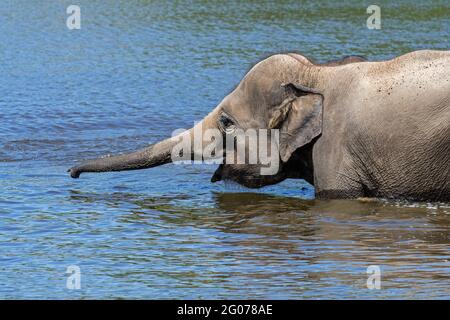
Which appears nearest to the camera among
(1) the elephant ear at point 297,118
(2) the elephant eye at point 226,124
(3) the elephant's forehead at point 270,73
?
(1) the elephant ear at point 297,118

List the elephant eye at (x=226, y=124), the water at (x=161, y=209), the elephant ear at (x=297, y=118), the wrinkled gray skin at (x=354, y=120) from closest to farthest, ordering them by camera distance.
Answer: the water at (x=161, y=209)
the wrinkled gray skin at (x=354, y=120)
the elephant ear at (x=297, y=118)
the elephant eye at (x=226, y=124)

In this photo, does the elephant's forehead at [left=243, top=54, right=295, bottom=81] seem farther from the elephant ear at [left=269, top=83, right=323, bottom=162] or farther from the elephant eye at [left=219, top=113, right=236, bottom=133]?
the elephant eye at [left=219, top=113, right=236, bottom=133]

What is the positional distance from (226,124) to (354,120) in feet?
4.20

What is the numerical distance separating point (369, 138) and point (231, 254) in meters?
1.78

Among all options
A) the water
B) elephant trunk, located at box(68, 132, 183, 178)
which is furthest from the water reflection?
elephant trunk, located at box(68, 132, 183, 178)

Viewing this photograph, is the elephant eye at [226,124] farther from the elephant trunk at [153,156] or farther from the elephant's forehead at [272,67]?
the elephant's forehead at [272,67]

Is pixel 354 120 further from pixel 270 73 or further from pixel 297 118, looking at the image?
pixel 270 73

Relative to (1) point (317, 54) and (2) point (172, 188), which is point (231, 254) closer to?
(2) point (172, 188)

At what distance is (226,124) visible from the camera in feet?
39.9

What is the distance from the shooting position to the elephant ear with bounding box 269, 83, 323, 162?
1175cm

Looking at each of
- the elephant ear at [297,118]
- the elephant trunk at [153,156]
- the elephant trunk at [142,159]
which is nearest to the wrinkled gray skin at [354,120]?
the elephant ear at [297,118]

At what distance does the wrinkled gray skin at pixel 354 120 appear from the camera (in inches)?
451

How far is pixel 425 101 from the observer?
449 inches

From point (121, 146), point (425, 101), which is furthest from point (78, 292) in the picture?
point (121, 146)
